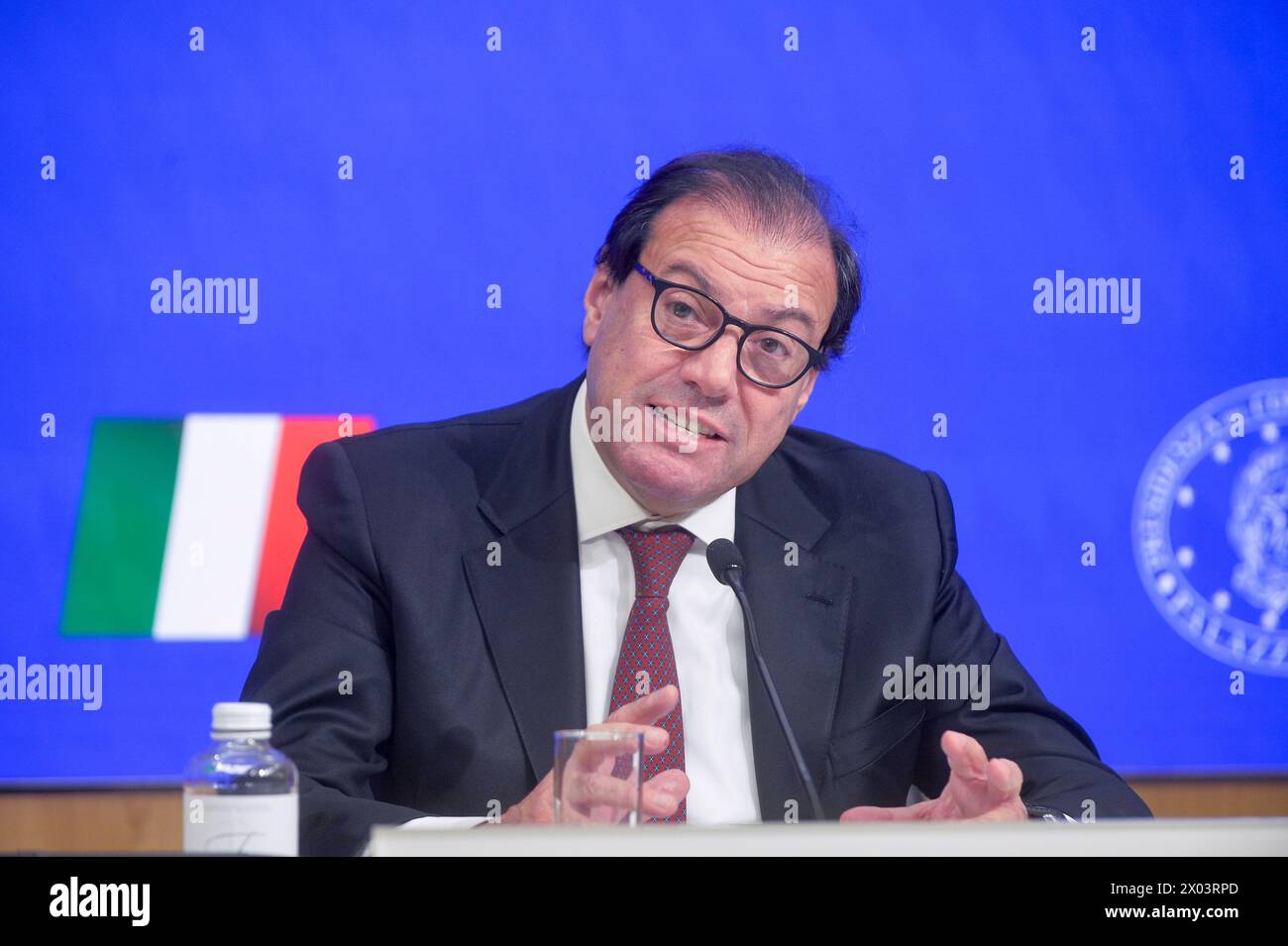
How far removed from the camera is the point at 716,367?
248 centimetres

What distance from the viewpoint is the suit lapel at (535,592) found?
7.69 ft

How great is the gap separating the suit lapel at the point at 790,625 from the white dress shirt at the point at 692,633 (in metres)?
0.04

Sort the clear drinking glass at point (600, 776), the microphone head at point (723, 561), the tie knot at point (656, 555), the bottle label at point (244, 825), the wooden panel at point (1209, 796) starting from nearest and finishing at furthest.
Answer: the bottle label at point (244, 825), the clear drinking glass at point (600, 776), the microphone head at point (723, 561), the tie knot at point (656, 555), the wooden panel at point (1209, 796)

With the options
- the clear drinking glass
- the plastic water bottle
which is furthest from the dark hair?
the plastic water bottle

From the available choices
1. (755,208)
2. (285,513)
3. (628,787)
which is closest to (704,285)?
(755,208)

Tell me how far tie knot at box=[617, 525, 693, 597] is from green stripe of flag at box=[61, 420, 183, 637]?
996 mm

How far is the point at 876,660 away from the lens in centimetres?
250

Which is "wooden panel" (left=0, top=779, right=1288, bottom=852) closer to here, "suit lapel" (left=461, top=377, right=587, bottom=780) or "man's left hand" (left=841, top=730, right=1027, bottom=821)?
"suit lapel" (left=461, top=377, right=587, bottom=780)

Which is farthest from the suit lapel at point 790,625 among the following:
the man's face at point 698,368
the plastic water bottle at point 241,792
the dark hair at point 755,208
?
A: the plastic water bottle at point 241,792

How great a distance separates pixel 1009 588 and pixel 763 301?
90cm

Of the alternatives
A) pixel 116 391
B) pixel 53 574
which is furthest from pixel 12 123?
pixel 53 574

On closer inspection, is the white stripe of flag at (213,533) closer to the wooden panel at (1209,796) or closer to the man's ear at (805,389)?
the man's ear at (805,389)
